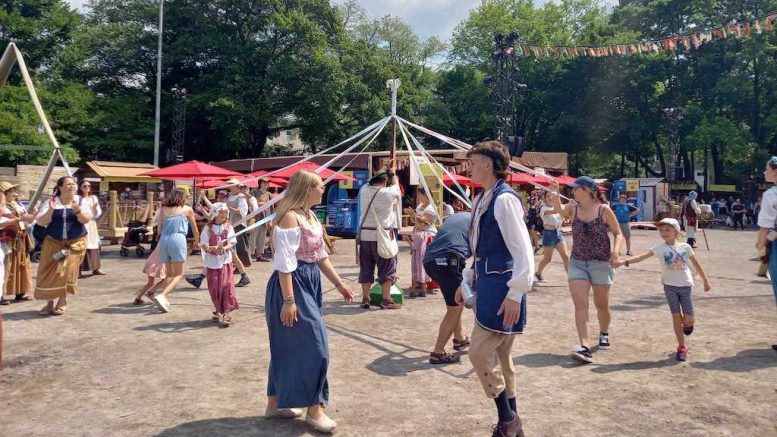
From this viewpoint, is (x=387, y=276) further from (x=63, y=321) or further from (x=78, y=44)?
(x=78, y=44)

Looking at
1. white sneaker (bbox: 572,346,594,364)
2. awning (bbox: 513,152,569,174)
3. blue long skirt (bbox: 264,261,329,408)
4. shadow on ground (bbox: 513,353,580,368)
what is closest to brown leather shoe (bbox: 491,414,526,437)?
blue long skirt (bbox: 264,261,329,408)

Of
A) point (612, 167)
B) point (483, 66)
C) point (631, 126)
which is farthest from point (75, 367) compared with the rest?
point (612, 167)

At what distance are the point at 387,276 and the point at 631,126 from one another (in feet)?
124

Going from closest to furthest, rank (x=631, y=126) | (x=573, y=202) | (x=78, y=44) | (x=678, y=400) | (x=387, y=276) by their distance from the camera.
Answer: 1. (x=678, y=400)
2. (x=573, y=202)
3. (x=387, y=276)
4. (x=78, y=44)
5. (x=631, y=126)

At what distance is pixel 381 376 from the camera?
15.9 ft

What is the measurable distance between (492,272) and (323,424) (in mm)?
1470

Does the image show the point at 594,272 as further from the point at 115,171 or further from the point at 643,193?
the point at 643,193

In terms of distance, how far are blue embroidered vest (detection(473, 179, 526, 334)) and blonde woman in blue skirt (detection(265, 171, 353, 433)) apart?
1.11 m

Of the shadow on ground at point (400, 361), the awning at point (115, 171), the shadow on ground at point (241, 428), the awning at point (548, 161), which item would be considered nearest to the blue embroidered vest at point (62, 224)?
the shadow on ground at point (400, 361)

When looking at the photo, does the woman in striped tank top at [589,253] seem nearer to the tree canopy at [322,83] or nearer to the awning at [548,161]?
the awning at [548,161]

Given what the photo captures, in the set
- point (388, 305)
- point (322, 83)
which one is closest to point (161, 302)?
point (388, 305)

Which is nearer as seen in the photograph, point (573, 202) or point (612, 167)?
→ point (573, 202)

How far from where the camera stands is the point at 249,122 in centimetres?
3488

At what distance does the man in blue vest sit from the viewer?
10.5 ft
